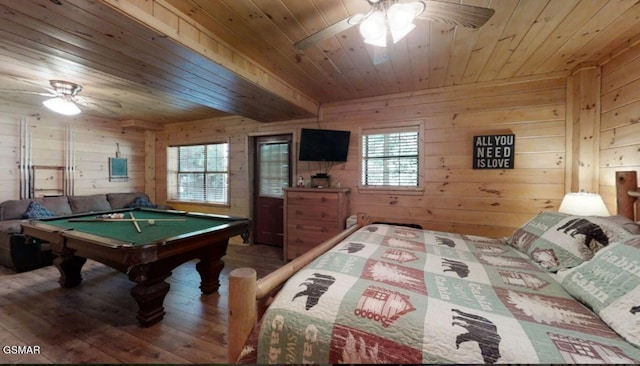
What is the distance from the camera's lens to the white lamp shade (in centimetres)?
205

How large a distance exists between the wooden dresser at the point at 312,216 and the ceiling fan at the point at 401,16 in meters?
2.09

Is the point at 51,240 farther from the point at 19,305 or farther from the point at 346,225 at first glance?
the point at 346,225

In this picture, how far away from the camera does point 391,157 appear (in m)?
3.53

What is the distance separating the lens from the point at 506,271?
136cm

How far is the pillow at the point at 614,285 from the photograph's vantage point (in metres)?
0.84

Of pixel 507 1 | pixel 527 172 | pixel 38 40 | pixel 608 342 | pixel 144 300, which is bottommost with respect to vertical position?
pixel 144 300

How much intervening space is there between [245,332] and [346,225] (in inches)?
95.8

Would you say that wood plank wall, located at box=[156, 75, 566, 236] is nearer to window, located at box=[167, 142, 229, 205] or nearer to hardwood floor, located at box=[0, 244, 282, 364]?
window, located at box=[167, 142, 229, 205]

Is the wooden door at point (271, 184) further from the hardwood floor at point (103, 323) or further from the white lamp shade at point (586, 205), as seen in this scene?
the white lamp shade at point (586, 205)

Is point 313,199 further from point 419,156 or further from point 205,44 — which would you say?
point 205,44

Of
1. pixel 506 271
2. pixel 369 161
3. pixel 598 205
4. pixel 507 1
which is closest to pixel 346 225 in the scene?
pixel 369 161

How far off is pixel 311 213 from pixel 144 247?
6.66ft

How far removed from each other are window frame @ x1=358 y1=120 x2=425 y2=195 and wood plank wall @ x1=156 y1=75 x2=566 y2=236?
48mm

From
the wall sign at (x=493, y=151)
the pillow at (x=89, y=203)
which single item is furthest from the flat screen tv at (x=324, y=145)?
the pillow at (x=89, y=203)
